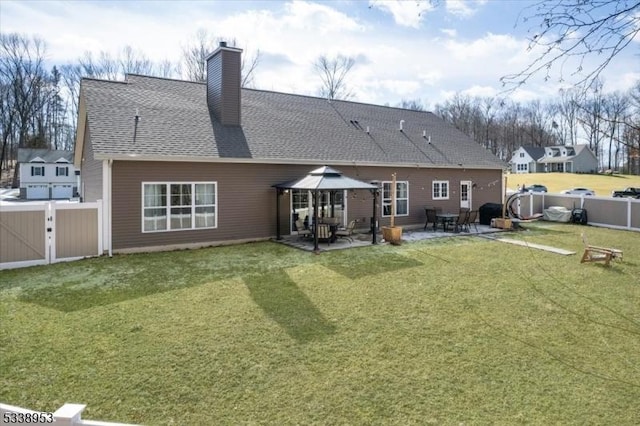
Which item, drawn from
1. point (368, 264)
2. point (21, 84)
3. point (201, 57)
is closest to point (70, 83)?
point (21, 84)

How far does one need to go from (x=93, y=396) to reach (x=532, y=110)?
2861 inches

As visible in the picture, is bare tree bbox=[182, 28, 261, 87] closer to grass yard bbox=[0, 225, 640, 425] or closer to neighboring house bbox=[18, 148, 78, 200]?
neighboring house bbox=[18, 148, 78, 200]

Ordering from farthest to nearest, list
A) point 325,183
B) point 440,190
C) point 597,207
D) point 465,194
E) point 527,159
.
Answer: point 527,159, point 465,194, point 597,207, point 440,190, point 325,183

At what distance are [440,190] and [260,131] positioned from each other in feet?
27.4

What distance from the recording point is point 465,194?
60.3 feet

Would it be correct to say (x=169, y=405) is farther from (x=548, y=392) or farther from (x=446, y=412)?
(x=548, y=392)

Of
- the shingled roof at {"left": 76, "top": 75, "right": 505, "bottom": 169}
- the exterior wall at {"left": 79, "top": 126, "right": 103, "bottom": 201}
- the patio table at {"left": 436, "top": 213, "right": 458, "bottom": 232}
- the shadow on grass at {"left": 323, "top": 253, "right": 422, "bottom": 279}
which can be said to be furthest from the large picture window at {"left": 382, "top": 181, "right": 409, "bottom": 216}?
the exterior wall at {"left": 79, "top": 126, "right": 103, "bottom": 201}

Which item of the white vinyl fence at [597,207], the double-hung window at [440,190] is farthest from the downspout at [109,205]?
the white vinyl fence at [597,207]

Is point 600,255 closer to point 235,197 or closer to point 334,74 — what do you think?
point 235,197

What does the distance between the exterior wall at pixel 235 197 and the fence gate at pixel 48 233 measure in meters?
0.61

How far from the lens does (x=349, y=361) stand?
483 cm

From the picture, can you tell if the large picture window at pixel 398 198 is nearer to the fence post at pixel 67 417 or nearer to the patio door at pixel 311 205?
the patio door at pixel 311 205

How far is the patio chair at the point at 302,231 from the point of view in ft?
43.0

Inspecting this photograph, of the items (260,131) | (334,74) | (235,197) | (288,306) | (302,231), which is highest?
(334,74)
